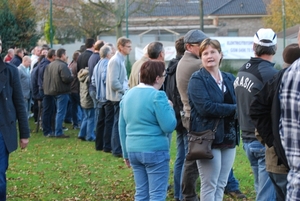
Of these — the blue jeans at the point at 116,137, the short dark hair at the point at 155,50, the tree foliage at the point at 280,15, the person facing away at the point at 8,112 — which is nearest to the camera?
the person facing away at the point at 8,112

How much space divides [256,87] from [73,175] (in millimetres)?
4813

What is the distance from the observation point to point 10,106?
671 centimetres

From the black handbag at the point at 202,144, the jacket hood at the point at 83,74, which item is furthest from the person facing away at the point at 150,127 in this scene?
the jacket hood at the point at 83,74

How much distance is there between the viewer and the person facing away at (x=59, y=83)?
45.9 ft

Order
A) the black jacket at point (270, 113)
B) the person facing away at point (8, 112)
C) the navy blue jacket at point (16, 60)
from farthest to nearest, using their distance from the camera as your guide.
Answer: the navy blue jacket at point (16, 60) < the person facing away at point (8, 112) < the black jacket at point (270, 113)

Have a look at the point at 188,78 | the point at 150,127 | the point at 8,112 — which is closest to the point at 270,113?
the point at 150,127

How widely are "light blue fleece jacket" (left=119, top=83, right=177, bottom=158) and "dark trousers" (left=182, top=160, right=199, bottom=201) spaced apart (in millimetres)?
1097

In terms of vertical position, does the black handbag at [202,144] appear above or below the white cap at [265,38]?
below

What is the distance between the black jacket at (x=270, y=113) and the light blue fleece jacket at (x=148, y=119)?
1499 millimetres

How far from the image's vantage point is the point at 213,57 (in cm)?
627

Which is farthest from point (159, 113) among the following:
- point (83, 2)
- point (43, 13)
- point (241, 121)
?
point (43, 13)

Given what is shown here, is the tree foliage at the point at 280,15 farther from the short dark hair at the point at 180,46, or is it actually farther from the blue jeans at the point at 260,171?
the blue jeans at the point at 260,171

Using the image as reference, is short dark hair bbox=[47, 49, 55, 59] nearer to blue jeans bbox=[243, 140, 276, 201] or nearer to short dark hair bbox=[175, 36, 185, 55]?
short dark hair bbox=[175, 36, 185, 55]

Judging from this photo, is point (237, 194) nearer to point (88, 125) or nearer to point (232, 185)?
point (232, 185)
